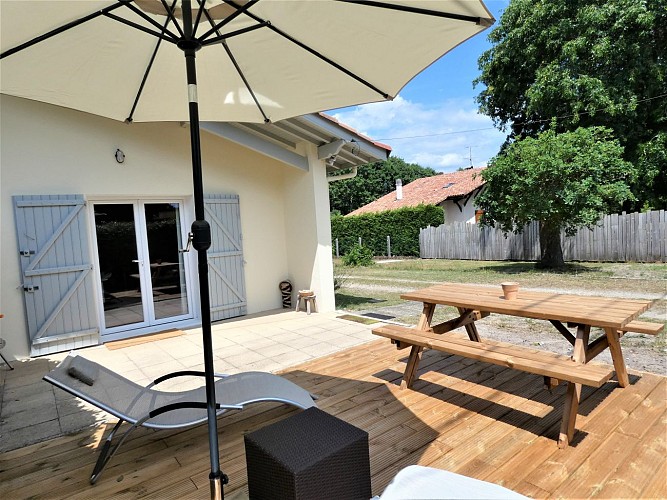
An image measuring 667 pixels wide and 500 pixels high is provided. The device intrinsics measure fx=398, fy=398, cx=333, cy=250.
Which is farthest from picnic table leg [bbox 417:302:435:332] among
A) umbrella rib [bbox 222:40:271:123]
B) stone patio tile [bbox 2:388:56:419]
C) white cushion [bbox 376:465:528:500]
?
stone patio tile [bbox 2:388:56:419]

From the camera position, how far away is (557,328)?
10.5 ft

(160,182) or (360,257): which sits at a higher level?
(160,182)

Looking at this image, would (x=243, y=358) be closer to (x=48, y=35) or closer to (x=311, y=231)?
(x=311, y=231)

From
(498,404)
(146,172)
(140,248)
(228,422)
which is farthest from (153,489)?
(146,172)

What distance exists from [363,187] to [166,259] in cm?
3172

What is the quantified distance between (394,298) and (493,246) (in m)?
8.60

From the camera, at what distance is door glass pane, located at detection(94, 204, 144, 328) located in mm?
5680

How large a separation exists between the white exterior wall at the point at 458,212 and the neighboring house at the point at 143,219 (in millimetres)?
14298

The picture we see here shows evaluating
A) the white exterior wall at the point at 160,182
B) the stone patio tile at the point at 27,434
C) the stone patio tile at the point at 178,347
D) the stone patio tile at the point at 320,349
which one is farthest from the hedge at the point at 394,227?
the stone patio tile at the point at 27,434

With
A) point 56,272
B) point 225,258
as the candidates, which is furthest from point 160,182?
point 56,272

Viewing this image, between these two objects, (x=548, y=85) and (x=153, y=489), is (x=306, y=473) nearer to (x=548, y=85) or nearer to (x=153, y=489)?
(x=153, y=489)

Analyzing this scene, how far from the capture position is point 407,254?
18.6m

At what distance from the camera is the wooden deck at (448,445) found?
219cm

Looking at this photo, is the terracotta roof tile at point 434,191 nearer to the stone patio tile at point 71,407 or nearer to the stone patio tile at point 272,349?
the stone patio tile at point 272,349
